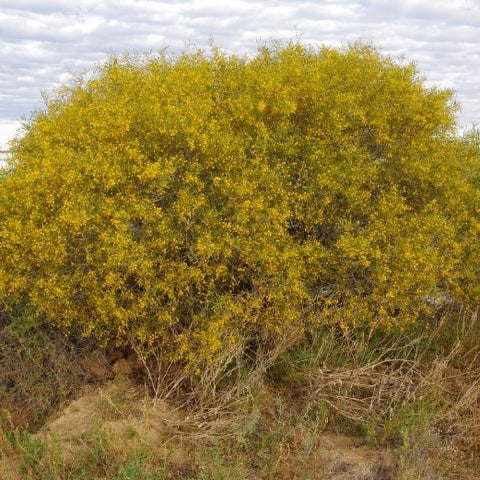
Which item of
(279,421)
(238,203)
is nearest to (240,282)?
(238,203)

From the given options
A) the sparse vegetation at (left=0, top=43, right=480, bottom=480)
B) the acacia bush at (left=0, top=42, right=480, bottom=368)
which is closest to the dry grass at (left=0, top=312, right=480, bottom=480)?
the sparse vegetation at (left=0, top=43, right=480, bottom=480)

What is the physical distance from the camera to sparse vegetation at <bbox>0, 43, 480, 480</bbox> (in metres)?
5.76

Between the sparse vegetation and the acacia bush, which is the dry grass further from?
the acacia bush

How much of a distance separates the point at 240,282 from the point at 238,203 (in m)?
0.73

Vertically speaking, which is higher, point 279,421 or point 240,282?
point 240,282

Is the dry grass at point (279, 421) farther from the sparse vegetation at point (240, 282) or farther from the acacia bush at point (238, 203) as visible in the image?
the acacia bush at point (238, 203)

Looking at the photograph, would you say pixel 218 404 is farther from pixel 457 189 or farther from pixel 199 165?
pixel 457 189

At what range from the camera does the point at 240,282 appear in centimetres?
→ 648

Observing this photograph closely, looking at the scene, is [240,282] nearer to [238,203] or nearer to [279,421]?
[238,203]

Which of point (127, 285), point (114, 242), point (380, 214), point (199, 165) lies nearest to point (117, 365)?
point (127, 285)

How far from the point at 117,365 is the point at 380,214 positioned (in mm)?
2791

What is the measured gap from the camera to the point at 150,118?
6418 mm

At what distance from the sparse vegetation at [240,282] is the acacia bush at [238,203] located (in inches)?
1.0

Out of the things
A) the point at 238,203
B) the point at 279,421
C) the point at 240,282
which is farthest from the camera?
the point at 240,282
